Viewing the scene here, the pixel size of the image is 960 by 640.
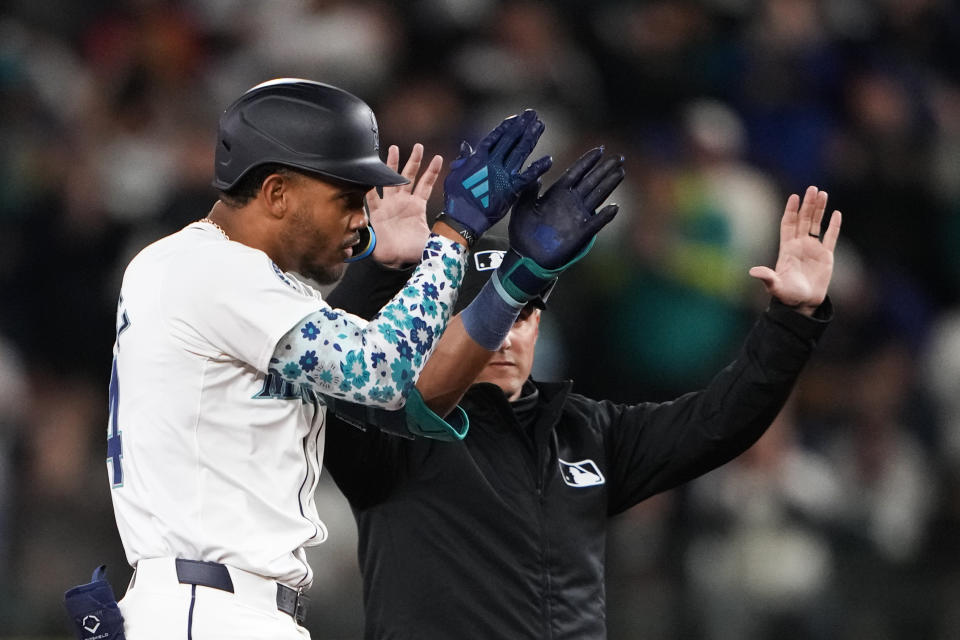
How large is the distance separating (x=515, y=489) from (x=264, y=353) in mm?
800

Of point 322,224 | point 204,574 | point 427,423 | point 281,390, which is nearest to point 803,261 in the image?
point 427,423

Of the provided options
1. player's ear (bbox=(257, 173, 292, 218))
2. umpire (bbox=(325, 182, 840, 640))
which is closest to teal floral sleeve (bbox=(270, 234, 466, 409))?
player's ear (bbox=(257, 173, 292, 218))

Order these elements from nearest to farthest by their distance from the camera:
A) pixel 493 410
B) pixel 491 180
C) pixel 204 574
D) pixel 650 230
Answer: pixel 204 574
pixel 491 180
pixel 493 410
pixel 650 230

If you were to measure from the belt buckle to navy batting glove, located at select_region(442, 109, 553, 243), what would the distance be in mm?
746

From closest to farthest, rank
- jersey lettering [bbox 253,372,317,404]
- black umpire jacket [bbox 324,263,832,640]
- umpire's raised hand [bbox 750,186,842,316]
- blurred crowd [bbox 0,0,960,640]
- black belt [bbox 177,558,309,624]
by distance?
black belt [bbox 177,558,309,624] < jersey lettering [bbox 253,372,317,404] < black umpire jacket [bbox 324,263,832,640] < umpire's raised hand [bbox 750,186,842,316] < blurred crowd [bbox 0,0,960,640]

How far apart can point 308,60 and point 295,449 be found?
4831 mm

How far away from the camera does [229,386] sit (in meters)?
2.60

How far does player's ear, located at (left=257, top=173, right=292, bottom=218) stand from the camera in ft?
8.77

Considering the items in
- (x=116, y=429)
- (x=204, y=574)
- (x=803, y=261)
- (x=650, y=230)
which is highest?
(x=803, y=261)

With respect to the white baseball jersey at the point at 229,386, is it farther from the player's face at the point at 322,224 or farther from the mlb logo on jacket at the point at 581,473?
the mlb logo on jacket at the point at 581,473

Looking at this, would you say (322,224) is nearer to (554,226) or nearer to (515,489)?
(554,226)

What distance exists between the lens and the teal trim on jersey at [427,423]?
272cm

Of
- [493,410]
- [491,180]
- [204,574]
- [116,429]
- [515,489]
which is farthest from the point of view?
[493,410]

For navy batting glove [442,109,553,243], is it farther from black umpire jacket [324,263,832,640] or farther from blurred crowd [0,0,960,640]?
blurred crowd [0,0,960,640]
